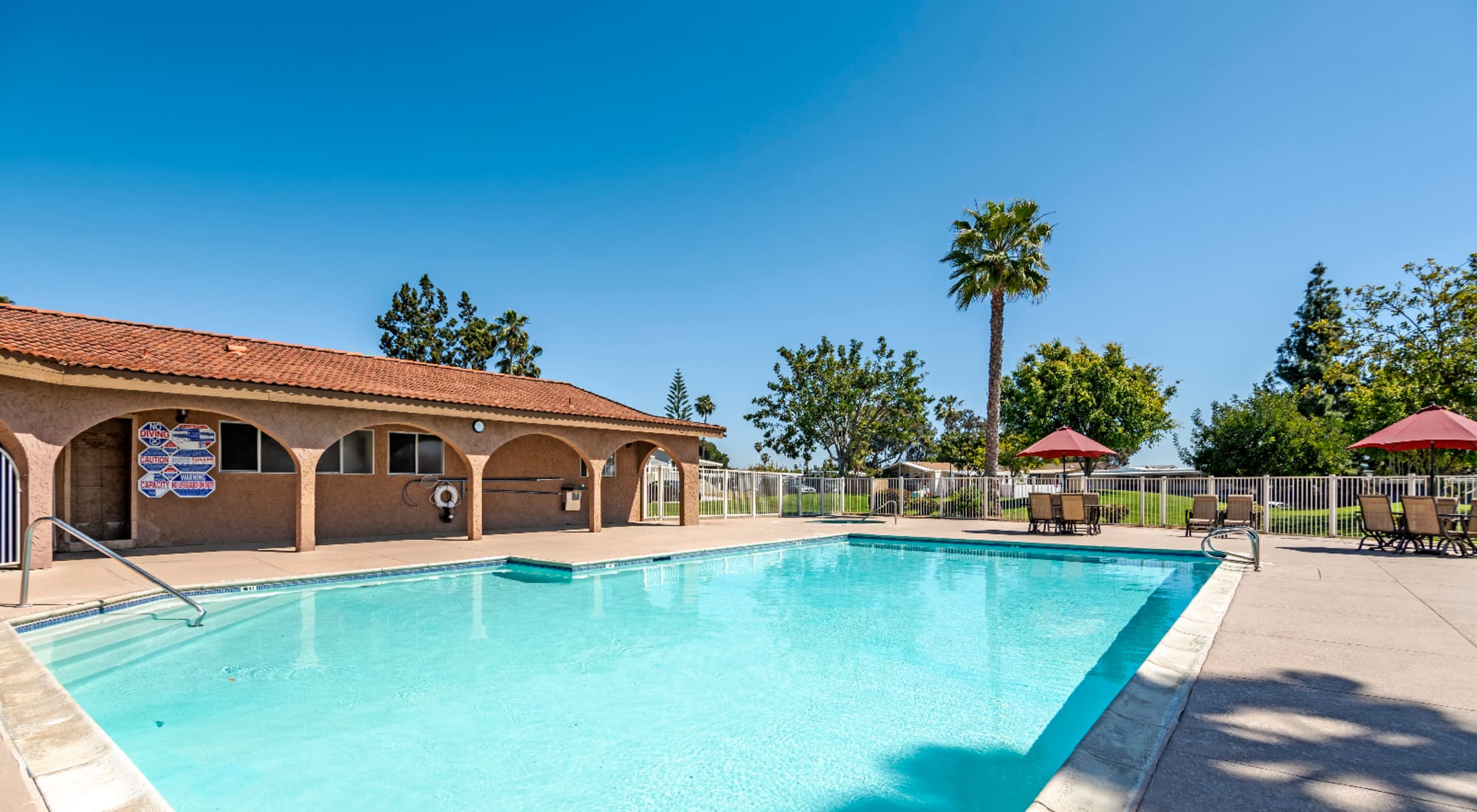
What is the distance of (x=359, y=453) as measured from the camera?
14633 mm

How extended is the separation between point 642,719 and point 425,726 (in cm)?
158

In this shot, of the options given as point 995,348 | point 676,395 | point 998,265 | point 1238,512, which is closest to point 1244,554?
point 1238,512

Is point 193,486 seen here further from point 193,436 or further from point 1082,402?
point 1082,402

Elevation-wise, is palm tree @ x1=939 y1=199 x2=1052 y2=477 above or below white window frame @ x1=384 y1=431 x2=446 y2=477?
above

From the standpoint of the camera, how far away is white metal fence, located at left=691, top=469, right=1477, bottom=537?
15914 mm

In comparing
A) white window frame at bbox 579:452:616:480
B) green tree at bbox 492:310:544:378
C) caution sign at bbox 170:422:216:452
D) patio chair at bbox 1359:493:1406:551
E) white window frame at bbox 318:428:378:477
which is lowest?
patio chair at bbox 1359:493:1406:551

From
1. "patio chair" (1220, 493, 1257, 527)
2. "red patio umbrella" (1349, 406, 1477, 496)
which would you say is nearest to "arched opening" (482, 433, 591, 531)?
"patio chair" (1220, 493, 1257, 527)

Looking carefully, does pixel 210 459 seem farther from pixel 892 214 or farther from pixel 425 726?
pixel 892 214

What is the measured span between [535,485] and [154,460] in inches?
301

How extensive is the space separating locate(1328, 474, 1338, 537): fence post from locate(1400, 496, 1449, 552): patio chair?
10.7ft

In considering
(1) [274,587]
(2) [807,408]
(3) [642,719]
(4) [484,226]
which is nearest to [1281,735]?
(3) [642,719]

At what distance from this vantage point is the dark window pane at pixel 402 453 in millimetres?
15078

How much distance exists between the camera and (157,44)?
14.8 meters

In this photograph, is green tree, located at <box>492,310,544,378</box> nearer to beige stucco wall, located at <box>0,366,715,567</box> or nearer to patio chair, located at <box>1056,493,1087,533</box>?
beige stucco wall, located at <box>0,366,715,567</box>
